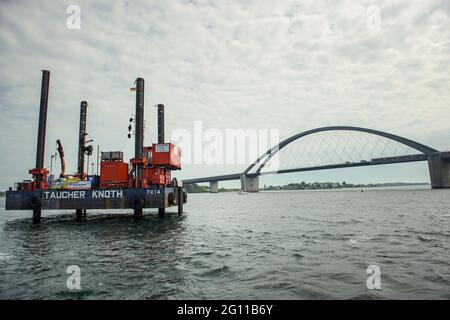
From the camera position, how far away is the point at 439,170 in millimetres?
106812

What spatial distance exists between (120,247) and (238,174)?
154489mm

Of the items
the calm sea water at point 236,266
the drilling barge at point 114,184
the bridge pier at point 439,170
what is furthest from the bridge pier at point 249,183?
the calm sea water at point 236,266

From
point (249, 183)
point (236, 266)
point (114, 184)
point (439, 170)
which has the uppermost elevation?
point (439, 170)

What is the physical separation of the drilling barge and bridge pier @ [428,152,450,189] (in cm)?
11206

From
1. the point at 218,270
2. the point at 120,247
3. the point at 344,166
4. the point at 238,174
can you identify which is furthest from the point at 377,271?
the point at 238,174

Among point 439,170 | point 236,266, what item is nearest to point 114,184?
point 236,266

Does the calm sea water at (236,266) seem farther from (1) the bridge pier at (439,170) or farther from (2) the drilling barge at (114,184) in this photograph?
(1) the bridge pier at (439,170)

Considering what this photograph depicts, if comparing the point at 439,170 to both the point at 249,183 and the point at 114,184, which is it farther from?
the point at 114,184

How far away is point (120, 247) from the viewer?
15.7m

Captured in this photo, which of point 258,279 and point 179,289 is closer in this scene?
point 179,289

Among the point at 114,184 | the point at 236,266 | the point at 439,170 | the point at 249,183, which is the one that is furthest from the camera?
the point at 249,183

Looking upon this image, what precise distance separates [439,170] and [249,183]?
9007 cm
